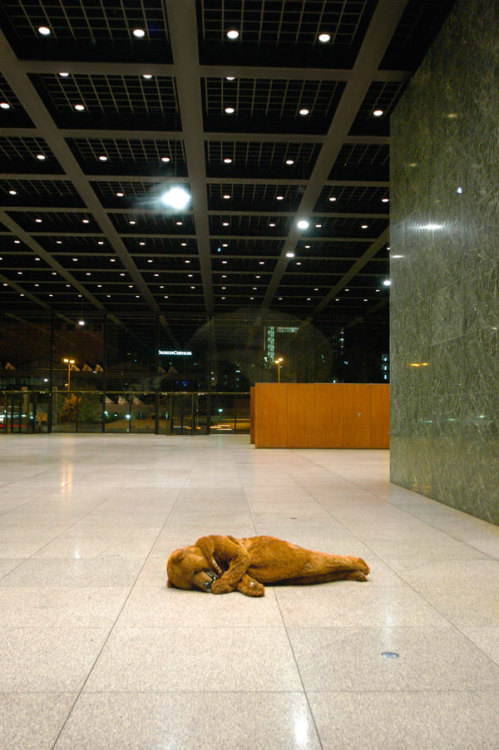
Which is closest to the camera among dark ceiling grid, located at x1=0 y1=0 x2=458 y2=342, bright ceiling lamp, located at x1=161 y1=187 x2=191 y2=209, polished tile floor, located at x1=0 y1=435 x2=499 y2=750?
polished tile floor, located at x1=0 y1=435 x2=499 y2=750

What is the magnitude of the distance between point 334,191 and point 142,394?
18663 mm

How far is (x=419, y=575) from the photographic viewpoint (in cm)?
498

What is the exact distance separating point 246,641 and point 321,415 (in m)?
18.3

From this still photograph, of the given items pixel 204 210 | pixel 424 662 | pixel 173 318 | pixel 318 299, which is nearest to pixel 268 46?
pixel 204 210

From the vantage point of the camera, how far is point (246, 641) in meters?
3.52

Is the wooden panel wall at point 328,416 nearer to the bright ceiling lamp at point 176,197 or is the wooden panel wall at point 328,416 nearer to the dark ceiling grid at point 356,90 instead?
the dark ceiling grid at point 356,90

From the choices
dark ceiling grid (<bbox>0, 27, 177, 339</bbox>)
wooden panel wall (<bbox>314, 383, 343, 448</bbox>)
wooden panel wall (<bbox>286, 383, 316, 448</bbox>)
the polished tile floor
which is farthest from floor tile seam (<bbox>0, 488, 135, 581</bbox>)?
wooden panel wall (<bbox>314, 383, 343, 448</bbox>)

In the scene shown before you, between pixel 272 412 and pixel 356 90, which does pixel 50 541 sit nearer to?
pixel 356 90

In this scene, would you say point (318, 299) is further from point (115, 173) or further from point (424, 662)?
point (424, 662)

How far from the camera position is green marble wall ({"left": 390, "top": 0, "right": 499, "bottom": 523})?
7.46 m

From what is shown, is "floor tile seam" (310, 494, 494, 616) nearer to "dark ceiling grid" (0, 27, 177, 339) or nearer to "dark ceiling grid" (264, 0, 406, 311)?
"dark ceiling grid" (264, 0, 406, 311)

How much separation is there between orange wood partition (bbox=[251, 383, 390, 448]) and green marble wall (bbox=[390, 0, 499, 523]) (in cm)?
1006

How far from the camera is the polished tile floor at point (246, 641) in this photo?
8.33 feet

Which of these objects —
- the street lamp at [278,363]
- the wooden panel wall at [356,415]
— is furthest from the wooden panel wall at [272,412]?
the street lamp at [278,363]
